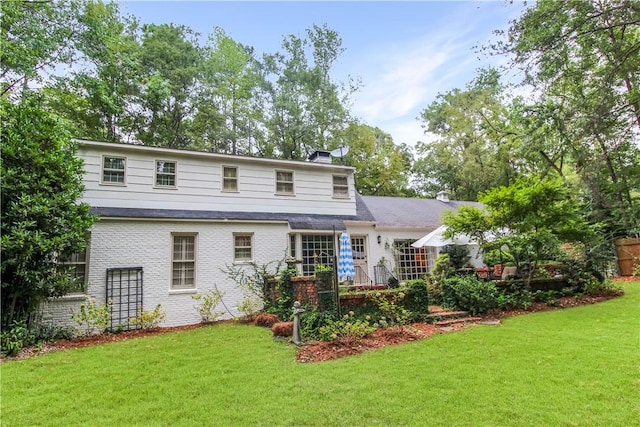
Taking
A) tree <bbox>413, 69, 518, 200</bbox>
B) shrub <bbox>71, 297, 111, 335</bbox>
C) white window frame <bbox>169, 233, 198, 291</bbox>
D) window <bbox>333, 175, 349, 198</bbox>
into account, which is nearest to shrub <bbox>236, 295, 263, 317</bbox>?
white window frame <bbox>169, 233, 198, 291</bbox>

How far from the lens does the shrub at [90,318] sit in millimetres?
8609

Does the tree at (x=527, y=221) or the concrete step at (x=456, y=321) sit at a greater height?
the tree at (x=527, y=221)

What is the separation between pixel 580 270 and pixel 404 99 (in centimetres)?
903

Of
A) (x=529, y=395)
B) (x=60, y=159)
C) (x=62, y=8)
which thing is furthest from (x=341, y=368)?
(x=62, y=8)

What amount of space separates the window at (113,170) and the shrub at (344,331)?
26.1 feet

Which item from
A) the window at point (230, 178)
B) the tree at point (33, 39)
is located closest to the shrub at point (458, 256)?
the window at point (230, 178)

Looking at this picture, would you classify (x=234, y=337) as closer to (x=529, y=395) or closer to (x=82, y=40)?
(x=529, y=395)

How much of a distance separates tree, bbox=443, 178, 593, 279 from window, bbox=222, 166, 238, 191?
289 inches

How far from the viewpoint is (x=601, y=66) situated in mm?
7816

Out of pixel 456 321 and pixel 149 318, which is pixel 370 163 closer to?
pixel 456 321

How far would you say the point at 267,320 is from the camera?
29.1 ft

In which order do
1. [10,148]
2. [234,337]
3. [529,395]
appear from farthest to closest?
1. [234,337]
2. [10,148]
3. [529,395]

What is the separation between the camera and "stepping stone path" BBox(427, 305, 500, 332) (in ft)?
26.2

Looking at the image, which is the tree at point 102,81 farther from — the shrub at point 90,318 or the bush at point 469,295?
the bush at point 469,295
